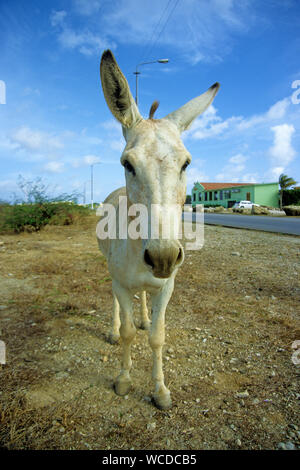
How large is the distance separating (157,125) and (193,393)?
2443 mm

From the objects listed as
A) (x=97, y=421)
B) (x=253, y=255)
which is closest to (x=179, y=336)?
(x=97, y=421)

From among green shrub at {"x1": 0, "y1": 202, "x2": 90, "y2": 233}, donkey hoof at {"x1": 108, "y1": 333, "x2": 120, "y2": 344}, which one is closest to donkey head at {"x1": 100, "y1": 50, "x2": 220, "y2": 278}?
donkey hoof at {"x1": 108, "y1": 333, "x2": 120, "y2": 344}

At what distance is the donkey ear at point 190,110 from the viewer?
244 cm

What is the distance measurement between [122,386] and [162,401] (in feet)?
1.37

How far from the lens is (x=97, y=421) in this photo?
7.18ft

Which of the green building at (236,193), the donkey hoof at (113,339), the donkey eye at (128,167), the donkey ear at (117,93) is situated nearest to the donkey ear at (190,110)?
the donkey ear at (117,93)

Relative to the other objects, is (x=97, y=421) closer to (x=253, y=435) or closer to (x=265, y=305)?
→ (x=253, y=435)

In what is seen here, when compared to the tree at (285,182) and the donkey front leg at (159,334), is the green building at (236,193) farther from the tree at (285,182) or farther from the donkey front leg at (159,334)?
the donkey front leg at (159,334)

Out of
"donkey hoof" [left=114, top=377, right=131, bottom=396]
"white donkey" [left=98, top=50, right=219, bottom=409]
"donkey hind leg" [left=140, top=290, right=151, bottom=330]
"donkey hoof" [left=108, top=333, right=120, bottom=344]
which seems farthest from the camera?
"donkey hind leg" [left=140, top=290, right=151, bottom=330]

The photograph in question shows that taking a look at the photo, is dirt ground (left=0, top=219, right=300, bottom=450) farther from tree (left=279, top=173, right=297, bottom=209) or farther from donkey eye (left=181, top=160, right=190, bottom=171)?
tree (left=279, top=173, right=297, bottom=209)

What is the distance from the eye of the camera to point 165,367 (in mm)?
2924

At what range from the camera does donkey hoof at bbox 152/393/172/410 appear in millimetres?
2354

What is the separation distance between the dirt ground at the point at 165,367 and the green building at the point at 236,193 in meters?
48.4

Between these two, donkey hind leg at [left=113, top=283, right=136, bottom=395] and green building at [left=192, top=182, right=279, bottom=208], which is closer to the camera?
donkey hind leg at [left=113, top=283, right=136, bottom=395]
